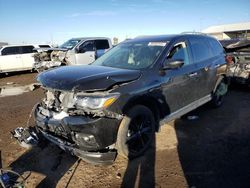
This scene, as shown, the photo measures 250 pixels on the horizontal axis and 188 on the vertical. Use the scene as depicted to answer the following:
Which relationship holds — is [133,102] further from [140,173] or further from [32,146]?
[32,146]

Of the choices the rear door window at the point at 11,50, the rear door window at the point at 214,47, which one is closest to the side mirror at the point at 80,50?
the rear door window at the point at 11,50

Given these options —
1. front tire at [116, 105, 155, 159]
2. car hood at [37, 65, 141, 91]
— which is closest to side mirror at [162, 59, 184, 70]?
car hood at [37, 65, 141, 91]

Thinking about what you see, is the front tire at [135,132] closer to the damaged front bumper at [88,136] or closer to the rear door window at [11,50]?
the damaged front bumper at [88,136]

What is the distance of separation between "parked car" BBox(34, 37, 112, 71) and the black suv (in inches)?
291

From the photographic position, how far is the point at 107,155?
3.24 m

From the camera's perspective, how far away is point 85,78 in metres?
3.34

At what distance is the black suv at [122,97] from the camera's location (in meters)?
3.20

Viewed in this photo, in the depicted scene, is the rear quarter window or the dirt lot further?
the rear quarter window

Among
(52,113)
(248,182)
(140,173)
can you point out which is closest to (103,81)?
(52,113)

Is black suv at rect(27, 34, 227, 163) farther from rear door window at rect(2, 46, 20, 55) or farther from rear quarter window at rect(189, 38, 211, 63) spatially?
rear door window at rect(2, 46, 20, 55)

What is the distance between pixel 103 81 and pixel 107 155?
1.00 meters

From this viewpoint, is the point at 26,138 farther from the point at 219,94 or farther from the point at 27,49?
the point at 27,49

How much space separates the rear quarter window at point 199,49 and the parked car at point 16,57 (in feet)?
39.7

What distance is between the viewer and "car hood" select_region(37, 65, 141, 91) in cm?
320
